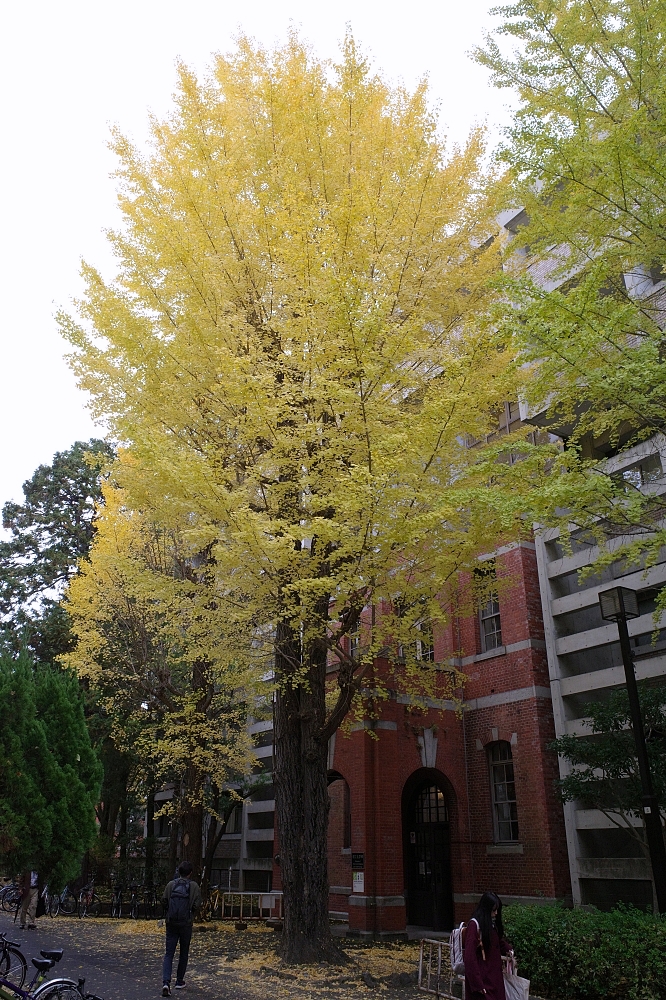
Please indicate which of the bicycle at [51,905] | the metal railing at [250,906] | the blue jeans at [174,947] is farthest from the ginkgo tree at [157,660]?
the blue jeans at [174,947]

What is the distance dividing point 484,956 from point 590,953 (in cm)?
385

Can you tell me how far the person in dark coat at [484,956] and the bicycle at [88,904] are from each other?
63.3 feet

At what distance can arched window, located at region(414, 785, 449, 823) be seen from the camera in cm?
1748

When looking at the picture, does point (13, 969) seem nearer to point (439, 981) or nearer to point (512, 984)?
point (439, 981)

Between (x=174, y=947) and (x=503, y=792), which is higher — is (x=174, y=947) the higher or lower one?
the lower one

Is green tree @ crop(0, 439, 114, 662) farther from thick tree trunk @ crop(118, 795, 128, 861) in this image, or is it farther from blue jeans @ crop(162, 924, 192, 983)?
blue jeans @ crop(162, 924, 192, 983)

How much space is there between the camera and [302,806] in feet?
38.5

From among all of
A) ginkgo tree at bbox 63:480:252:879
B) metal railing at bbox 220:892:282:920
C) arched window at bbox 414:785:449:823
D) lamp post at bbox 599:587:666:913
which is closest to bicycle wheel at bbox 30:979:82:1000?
lamp post at bbox 599:587:666:913

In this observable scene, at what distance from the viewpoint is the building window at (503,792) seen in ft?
52.2

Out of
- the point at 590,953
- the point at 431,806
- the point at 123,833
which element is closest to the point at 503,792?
the point at 431,806

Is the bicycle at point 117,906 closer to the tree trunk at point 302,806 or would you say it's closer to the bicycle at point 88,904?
the bicycle at point 88,904

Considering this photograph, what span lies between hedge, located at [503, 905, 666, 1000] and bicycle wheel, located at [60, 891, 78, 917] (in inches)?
672

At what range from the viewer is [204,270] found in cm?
1051

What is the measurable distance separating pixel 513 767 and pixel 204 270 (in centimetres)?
1234
